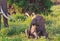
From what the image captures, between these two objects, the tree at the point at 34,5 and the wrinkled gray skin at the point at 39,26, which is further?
the tree at the point at 34,5

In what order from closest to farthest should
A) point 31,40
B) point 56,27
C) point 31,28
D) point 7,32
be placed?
point 31,40, point 31,28, point 7,32, point 56,27

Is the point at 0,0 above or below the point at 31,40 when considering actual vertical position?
above

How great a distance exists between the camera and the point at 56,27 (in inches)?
390

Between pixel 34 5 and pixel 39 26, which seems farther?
pixel 34 5

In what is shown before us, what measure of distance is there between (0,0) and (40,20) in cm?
193

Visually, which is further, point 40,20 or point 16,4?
point 16,4

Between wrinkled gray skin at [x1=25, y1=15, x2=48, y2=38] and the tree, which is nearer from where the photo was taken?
wrinkled gray skin at [x1=25, y1=15, x2=48, y2=38]

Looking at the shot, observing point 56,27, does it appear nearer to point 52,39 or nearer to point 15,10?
point 52,39

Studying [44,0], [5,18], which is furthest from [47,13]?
[5,18]

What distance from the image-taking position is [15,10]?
15.1 m

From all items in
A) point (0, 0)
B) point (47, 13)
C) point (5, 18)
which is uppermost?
point (0, 0)

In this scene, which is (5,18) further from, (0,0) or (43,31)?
(43,31)

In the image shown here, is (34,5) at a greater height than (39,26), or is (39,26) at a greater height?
(39,26)

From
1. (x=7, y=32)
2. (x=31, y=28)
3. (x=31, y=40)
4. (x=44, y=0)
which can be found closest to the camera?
(x=31, y=40)
